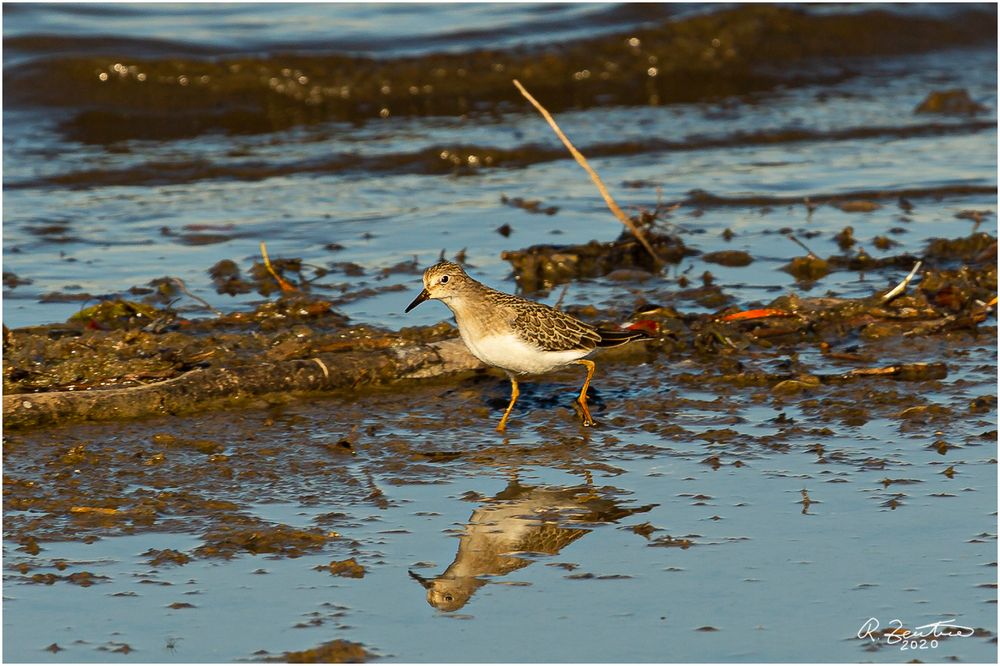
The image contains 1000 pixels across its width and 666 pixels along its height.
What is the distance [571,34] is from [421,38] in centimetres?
174

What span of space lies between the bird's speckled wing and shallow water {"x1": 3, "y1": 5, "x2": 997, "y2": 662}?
14.8 inches

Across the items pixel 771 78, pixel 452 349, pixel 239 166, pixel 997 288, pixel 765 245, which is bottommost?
pixel 452 349

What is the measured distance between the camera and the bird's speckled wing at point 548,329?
6152 millimetres

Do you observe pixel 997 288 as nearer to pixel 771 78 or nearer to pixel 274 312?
pixel 274 312

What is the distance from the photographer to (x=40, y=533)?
4.97 m

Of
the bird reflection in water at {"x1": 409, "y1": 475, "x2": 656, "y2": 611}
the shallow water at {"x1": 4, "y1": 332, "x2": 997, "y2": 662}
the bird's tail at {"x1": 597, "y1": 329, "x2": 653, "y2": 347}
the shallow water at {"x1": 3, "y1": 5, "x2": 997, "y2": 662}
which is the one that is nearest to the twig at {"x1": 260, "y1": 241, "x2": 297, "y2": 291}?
the shallow water at {"x1": 3, "y1": 5, "x2": 997, "y2": 662}

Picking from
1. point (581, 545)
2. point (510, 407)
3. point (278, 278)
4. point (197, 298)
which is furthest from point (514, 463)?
point (278, 278)

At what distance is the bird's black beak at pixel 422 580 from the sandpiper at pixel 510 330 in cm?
168

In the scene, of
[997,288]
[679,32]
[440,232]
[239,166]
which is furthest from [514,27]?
[997,288]

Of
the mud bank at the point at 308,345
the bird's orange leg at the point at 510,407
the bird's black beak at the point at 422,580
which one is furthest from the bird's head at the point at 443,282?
the bird's black beak at the point at 422,580

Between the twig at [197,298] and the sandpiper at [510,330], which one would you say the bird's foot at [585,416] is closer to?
the sandpiper at [510,330]
